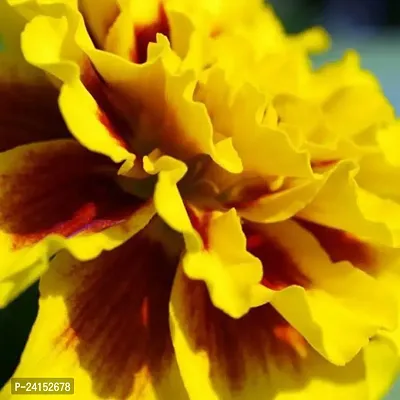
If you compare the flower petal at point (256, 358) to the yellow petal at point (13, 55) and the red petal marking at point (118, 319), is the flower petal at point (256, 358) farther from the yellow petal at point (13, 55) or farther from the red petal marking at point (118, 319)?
the yellow petal at point (13, 55)

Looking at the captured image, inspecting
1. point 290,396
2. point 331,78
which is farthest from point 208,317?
point 331,78

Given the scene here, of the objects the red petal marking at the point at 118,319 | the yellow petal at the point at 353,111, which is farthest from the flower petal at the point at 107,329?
the yellow petal at the point at 353,111

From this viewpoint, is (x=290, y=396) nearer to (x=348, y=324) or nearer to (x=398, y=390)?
(x=348, y=324)

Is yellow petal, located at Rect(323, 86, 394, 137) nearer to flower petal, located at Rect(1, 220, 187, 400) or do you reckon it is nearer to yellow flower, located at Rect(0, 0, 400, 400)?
yellow flower, located at Rect(0, 0, 400, 400)

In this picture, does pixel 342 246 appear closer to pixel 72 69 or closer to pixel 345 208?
pixel 345 208

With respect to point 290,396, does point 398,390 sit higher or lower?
lower

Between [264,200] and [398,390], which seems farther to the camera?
[398,390]
